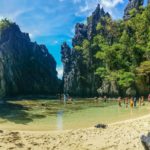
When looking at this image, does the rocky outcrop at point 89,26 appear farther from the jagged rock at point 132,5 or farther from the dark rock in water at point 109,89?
the dark rock in water at point 109,89

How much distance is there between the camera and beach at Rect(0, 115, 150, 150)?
1762 centimetres

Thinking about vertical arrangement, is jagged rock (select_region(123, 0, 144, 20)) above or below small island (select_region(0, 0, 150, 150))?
above

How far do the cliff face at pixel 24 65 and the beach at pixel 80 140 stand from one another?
73947 millimetres

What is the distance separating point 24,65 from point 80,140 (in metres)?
90.5

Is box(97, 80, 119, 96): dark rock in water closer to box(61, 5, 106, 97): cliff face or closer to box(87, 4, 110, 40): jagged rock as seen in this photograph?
box(61, 5, 106, 97): cliff face

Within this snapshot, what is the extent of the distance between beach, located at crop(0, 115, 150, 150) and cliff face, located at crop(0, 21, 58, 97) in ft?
243

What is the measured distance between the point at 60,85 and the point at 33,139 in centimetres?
9038

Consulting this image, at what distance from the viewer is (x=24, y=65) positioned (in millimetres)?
107938

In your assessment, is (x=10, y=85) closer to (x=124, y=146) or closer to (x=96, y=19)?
(x=96, y=19)

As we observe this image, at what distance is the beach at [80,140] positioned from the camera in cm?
1762

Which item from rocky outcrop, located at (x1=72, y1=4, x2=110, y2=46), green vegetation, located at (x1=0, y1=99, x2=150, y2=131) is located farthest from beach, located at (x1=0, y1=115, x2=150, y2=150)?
rocky outcrop, located at (x1=72, y1=4, x2=110, y2=46)

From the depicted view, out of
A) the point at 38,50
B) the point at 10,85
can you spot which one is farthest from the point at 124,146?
the point at 38,50

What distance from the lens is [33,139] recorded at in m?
20.0

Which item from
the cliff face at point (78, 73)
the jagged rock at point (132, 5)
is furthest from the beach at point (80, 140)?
the jagged rock at point (132, 5)
